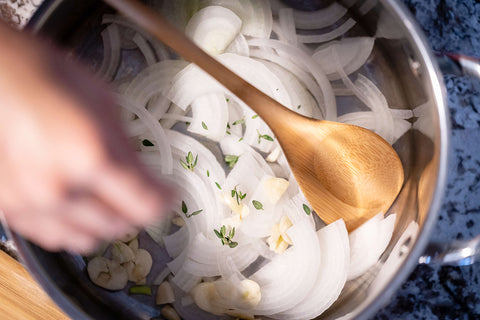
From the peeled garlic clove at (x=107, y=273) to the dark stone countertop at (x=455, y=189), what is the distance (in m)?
0.47

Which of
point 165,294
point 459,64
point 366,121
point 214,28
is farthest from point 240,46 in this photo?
point 165,294

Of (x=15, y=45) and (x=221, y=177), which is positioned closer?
(x=15, y=45)

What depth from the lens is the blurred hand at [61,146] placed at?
0.49 m

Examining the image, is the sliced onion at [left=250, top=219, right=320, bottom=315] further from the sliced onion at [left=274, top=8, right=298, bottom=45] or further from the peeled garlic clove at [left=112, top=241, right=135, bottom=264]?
the sliced onion at [left=274, top=8, right=298, bottom=45]

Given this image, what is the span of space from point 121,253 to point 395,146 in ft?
1.77

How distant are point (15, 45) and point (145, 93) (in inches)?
12.9

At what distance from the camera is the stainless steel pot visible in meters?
0.62

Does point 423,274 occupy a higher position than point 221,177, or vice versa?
point 423,274

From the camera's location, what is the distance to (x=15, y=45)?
0.50m

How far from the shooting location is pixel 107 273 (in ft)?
2.51

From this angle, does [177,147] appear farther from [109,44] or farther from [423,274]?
[423,274]

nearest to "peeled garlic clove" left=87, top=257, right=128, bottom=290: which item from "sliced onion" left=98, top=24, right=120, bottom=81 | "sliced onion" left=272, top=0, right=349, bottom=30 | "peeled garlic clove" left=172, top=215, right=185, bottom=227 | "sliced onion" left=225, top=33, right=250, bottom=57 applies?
"peeled garlic clove" left=172, top=215, right=185, bottom=227

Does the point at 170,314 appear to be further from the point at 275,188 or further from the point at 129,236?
the point at 275,188

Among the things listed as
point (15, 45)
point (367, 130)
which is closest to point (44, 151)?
point (15, 45)
